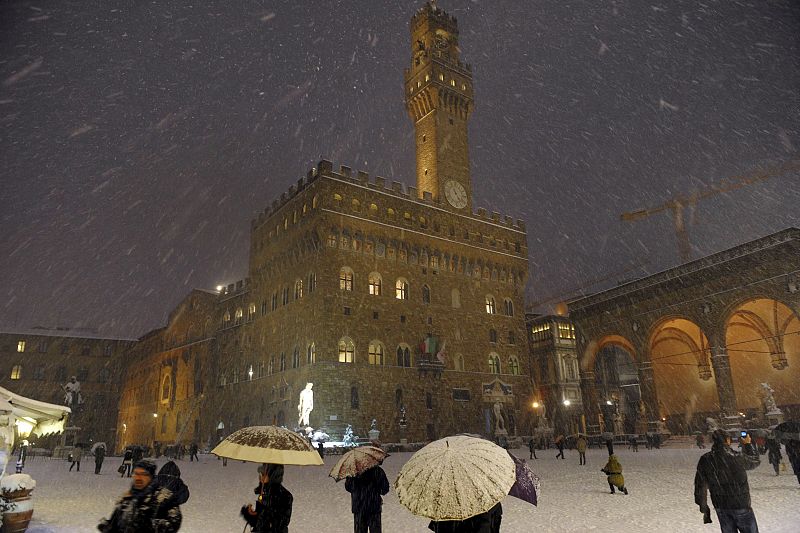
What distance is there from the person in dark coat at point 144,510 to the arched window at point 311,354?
27010 millimetres

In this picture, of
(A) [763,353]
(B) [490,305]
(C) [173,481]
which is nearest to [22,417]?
(C) [173,481]

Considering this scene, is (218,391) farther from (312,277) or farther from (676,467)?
(676,467)

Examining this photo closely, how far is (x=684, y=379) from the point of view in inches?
1500

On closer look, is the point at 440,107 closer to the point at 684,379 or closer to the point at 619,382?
the point at 619,382

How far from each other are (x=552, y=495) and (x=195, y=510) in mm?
7722

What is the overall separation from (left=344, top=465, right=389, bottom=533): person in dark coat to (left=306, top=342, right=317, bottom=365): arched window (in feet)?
81.6

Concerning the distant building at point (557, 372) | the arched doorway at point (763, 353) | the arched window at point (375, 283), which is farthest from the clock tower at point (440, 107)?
the arched doorway at point (763, 353)

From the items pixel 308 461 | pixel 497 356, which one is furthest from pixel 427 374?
pixel 308 461

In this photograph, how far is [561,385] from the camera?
42.5 m

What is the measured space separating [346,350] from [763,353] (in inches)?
1054

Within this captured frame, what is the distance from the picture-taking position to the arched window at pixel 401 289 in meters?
35.0

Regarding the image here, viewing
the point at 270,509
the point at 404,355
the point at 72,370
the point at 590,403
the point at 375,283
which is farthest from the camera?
the point at 72,370

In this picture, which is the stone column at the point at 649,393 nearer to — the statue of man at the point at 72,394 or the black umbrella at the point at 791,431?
the black umbrella at the point at 791,431

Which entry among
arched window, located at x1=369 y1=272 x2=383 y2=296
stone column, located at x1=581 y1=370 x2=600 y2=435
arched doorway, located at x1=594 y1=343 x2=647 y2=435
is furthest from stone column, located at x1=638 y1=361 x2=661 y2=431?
arched window, located at x1=369 y1=272 x2=383 y2=296
